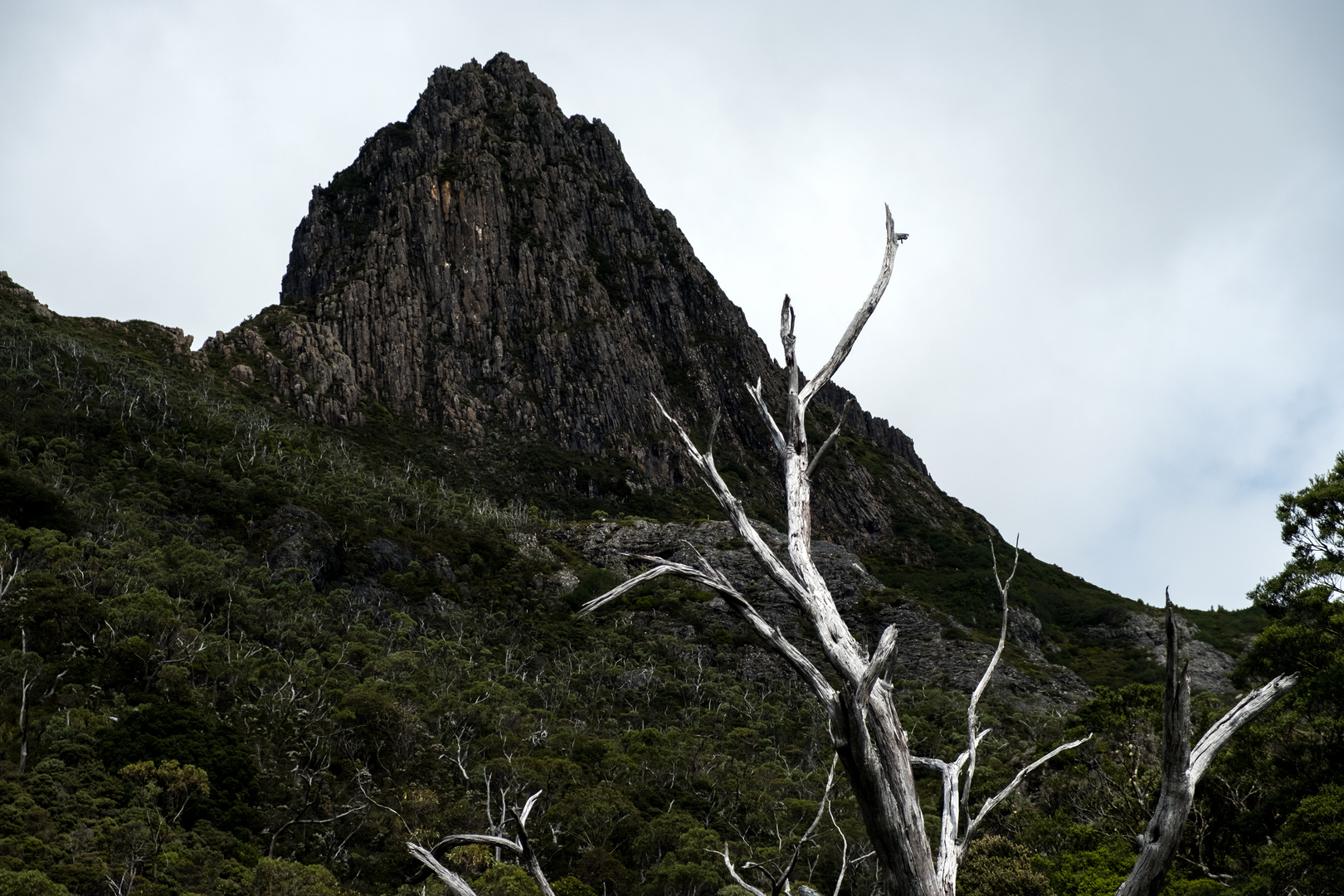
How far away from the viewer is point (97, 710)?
148 ft

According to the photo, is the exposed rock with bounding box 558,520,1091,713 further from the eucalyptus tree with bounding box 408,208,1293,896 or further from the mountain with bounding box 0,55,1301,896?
the eucalyptus tree with bounding box 408,208,1293,896

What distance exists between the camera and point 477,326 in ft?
566

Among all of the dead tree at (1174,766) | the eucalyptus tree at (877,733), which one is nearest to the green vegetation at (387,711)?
the eucalyptus tree at (877,733)

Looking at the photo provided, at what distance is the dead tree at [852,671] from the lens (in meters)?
3.50

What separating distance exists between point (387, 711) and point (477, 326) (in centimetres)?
13140

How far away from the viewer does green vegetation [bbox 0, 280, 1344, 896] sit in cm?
2792

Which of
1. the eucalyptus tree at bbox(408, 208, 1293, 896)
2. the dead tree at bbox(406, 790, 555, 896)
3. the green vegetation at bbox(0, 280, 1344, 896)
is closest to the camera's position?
the eucalyptus tree at bbox(408, 208, 1293, 896)

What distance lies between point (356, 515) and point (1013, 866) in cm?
8628

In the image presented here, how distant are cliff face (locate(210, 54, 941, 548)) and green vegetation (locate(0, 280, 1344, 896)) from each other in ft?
139

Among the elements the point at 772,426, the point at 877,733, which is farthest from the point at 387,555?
the point at 877,733

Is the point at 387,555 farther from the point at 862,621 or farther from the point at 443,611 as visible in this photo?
the point at 862,621

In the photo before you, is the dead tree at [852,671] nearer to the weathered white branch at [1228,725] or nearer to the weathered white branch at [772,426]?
the weathered white branch at [772,426]

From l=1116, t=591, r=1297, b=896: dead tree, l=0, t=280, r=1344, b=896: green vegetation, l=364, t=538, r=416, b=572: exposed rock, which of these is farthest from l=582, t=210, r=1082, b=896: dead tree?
l=364, t=538, r=416, b=572: exposed rock

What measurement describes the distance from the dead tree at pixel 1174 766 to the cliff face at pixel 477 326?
15394cm
